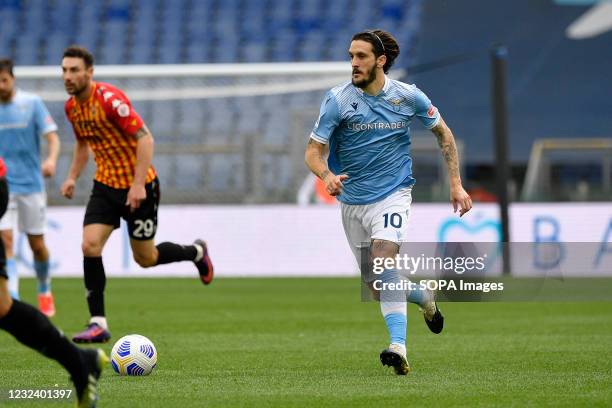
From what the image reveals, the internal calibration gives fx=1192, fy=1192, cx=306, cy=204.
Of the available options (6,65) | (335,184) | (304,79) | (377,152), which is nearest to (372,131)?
(377,152)

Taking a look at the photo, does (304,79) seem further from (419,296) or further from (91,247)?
(419,296)

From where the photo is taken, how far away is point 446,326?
10.4 m

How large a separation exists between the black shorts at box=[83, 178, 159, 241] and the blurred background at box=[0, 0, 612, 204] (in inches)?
350

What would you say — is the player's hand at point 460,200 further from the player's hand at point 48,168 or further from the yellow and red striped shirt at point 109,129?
the player's hand at point 48,168

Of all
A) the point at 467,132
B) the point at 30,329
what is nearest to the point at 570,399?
the point at 30,329

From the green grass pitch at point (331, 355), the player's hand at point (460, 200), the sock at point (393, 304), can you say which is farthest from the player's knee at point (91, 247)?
the player's hand at point (460, 200)

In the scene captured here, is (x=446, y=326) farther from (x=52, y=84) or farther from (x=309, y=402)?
(x=52, y=84)

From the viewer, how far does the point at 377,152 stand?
7219 millimetres

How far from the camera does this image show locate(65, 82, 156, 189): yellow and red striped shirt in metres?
8.50

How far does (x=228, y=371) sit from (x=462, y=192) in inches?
69.0

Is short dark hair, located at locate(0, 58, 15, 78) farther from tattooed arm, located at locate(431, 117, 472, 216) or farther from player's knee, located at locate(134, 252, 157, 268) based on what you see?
tattooed arm, located at locate(431, 117, 472, 216)

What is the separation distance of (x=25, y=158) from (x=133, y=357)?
4.64m

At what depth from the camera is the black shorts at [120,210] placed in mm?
8688

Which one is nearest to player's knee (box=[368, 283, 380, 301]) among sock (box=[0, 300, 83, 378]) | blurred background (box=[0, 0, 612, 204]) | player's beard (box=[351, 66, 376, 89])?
player's beard (box=[351, 66, 376, 89])
